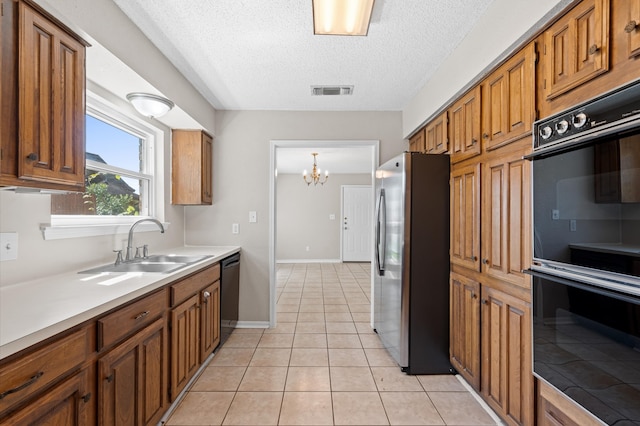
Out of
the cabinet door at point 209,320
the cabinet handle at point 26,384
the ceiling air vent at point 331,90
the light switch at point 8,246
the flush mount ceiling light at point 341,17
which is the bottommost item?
the cabinet door at point 209,320

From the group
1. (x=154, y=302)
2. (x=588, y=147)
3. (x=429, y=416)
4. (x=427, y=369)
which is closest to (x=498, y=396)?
(x=429, y=416)

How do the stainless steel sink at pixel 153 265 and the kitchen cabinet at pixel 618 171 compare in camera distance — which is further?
the stainless steel sink at pixel 153 265

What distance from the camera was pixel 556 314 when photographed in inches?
50.3

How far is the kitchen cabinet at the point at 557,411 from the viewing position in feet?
3.85

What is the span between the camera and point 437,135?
2.63 meters

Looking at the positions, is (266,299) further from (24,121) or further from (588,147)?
(588,147)

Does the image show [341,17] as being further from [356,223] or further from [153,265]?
[356,223]

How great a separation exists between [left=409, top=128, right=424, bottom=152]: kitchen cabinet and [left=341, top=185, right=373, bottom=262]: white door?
14.4 ft

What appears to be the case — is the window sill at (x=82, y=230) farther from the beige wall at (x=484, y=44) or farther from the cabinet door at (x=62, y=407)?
the beige wall at (x=484, y=44)

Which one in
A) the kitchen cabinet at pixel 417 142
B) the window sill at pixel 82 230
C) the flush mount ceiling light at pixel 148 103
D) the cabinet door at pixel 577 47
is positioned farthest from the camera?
the kitchen cabinet at pixel 417 142

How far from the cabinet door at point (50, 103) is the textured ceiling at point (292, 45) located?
0.55 meters

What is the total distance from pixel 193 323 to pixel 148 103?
1587mm

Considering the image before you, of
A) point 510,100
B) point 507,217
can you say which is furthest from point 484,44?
point 507,217

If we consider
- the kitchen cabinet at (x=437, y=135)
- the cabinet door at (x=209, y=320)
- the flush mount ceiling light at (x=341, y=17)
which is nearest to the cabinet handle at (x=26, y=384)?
the cabinet door at (x=209, y=320)
